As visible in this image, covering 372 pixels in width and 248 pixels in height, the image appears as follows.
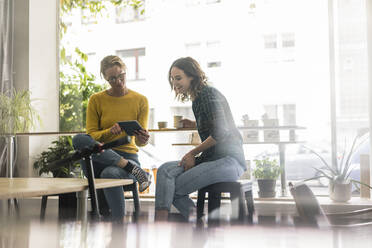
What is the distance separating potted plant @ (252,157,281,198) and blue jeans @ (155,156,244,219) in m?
1.07

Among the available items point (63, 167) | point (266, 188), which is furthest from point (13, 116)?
point (266, 188)

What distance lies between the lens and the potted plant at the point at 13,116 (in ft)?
11.8

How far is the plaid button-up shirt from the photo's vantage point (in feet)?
6.89

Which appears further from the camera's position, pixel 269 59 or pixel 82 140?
pixel 269 59

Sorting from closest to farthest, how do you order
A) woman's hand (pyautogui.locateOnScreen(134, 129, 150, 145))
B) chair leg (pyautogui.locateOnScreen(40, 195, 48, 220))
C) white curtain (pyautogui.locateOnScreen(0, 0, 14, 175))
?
woman's hand (pyautogui.locateOnScreen(134, 129, 150, 145)) → chair leg (pyautogui.locateOnScreen(40, 195, 48, 220)) → white curtain (pyautogui.locateOnScreen(0, 0, 14, 175))

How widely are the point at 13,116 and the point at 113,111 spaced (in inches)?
57.1

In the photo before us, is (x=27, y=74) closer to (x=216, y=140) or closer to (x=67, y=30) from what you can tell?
(x=67, y=30)

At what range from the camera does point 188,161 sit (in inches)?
82.9

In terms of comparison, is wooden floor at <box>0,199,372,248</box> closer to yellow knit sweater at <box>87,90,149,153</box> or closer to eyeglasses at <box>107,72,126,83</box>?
yellow knit sweater at <box>87,90,149,153</box>

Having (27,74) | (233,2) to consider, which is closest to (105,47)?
(27,74)

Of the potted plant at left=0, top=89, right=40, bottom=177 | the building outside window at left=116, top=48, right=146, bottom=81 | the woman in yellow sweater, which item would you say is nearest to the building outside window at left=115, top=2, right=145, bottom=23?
the building outside window at left=116, top=48, right=146, bottom=81

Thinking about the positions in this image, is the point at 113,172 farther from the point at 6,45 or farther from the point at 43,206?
the point at 6,45

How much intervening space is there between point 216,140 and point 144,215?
1.45 metres

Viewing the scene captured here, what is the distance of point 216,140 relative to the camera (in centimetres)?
209
